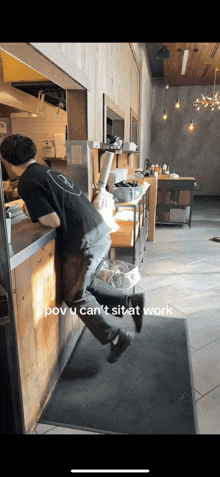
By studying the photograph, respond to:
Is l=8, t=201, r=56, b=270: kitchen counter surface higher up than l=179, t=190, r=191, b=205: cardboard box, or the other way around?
l=8, t=201, r=56, b=270: kitchen counter surface

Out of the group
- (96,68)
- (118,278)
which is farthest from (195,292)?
(96,68)

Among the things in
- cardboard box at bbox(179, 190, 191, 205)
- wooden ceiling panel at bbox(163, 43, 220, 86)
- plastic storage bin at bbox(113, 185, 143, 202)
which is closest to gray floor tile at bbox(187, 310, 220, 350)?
plastic storage bin at bbox(113, 185, 143, 202)

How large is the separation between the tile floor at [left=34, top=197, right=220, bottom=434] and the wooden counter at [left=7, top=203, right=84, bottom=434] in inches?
10.0

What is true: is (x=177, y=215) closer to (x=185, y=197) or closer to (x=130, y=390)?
(x=185, y=197)

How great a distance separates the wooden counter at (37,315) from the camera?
1.61 m

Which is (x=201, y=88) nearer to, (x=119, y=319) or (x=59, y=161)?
(x=59, y=161)

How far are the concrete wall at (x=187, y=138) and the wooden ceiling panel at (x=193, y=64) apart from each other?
490 millimetres

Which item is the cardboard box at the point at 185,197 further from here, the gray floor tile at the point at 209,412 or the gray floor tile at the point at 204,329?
the gray floor tile at the point at 209,412

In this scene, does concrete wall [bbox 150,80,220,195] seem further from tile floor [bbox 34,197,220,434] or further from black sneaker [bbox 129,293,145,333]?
black sneaker [bbox 129,293,145,333]

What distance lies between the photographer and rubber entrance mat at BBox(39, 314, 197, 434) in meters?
1.84

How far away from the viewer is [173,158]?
11508 millimetres

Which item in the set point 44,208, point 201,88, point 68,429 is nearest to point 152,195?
point 44,208

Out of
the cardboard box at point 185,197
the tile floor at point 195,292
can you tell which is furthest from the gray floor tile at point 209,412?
the cardboard box at point 185,197

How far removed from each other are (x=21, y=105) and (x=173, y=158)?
24.4 ft
